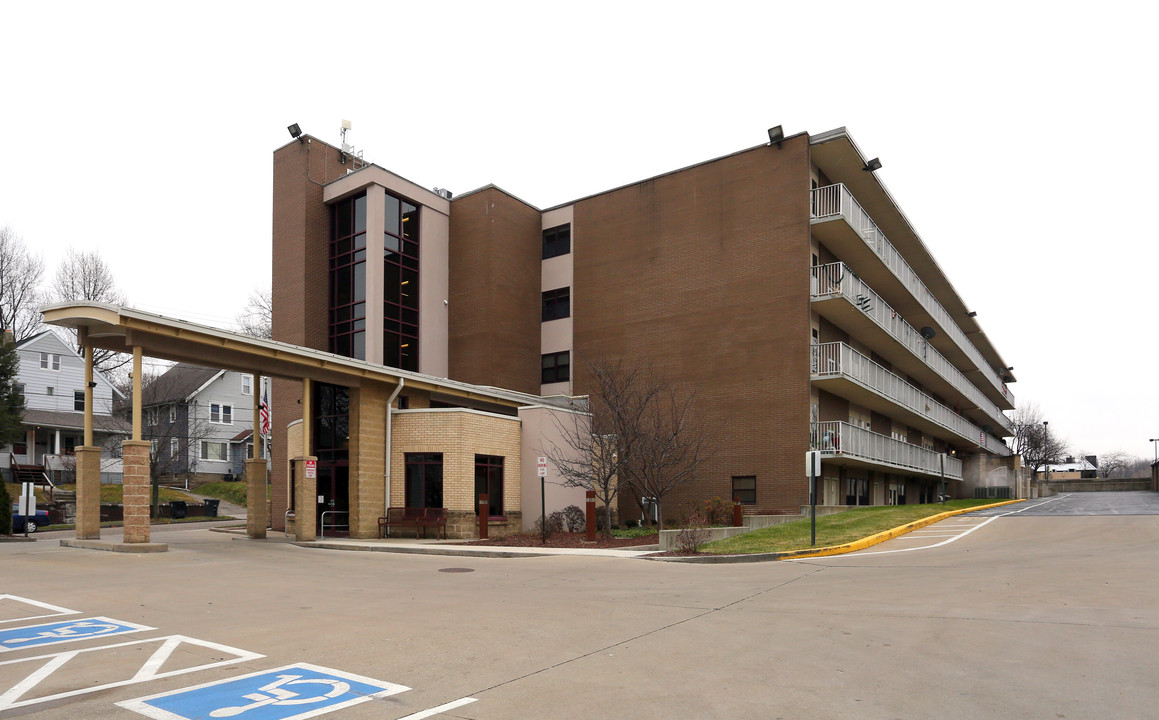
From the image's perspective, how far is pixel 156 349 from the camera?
71.5 ft

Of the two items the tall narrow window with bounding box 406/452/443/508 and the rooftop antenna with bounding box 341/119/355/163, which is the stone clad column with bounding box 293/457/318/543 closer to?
the tall narrow window with bounding box 406/452/443/508

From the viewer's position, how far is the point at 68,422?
52781 millimetres

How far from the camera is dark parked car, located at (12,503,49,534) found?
32.8m

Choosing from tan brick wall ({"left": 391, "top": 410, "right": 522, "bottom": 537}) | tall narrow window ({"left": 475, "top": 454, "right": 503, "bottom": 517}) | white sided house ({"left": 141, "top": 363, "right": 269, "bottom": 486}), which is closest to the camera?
tan brick wall ({"left": 391, "top": 410, "right": 522, "bottom": 537})

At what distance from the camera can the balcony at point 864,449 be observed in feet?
95.1

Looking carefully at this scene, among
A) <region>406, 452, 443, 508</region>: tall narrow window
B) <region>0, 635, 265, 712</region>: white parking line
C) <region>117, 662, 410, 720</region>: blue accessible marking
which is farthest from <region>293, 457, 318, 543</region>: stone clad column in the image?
<region>117, 662, 410, 720</region>: blue accessible marking

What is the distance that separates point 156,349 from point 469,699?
→ 740 inches

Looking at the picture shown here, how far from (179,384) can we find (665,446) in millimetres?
47343

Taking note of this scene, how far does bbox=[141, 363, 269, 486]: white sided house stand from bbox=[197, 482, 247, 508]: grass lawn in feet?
6.11

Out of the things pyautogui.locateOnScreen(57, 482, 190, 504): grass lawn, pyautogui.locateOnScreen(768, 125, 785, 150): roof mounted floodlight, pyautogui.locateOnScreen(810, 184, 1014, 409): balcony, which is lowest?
pyautogui.locateOnScreen(57, 482, 190, 504): grass lawn

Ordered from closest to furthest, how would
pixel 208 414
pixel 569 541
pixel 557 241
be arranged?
pixel 569 541 → pixel 557 241 → pixel 208 414

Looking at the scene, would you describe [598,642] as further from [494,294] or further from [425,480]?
[494,294]

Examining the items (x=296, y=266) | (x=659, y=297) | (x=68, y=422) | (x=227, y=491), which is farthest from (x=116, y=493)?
(x=659, y=297)

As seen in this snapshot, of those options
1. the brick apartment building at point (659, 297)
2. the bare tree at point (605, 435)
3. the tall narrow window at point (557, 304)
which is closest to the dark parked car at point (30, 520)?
the brick apartment building at point (659, 297)
